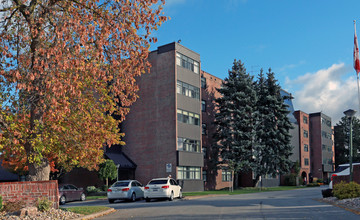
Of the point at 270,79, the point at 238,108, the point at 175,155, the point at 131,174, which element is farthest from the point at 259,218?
the point at 270,79

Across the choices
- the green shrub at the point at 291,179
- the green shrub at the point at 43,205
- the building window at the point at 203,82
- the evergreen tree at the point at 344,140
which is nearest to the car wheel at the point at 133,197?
the green shrub at the point at 43,205

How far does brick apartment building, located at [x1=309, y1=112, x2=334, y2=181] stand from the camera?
3344 inches

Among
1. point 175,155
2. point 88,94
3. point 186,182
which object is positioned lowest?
point 186,182

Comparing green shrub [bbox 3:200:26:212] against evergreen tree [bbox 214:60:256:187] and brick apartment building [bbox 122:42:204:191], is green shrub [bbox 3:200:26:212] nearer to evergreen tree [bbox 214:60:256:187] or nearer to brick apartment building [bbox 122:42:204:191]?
brick apartment building [bbox 122:42:204:191]

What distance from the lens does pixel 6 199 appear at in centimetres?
1562

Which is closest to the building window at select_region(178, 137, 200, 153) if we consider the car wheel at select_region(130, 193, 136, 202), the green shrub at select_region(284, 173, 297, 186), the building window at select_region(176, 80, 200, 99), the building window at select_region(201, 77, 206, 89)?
the building window at select_region(176, 80, 200, 99)

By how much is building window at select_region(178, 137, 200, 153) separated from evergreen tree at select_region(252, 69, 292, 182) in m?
8.24

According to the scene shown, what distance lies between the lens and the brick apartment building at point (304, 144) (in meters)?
76.8

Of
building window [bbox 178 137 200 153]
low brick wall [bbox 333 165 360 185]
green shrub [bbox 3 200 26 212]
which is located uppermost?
building window [bbox 178 137 200 153]

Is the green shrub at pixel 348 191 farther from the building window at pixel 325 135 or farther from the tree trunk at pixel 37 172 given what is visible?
the building window at pixel 325 135

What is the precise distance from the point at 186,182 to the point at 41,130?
91.9 ft

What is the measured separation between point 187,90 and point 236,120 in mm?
7791

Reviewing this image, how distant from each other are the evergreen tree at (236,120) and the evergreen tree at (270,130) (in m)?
2.02

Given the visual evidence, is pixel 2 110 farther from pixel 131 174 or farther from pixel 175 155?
pixel 131 174
